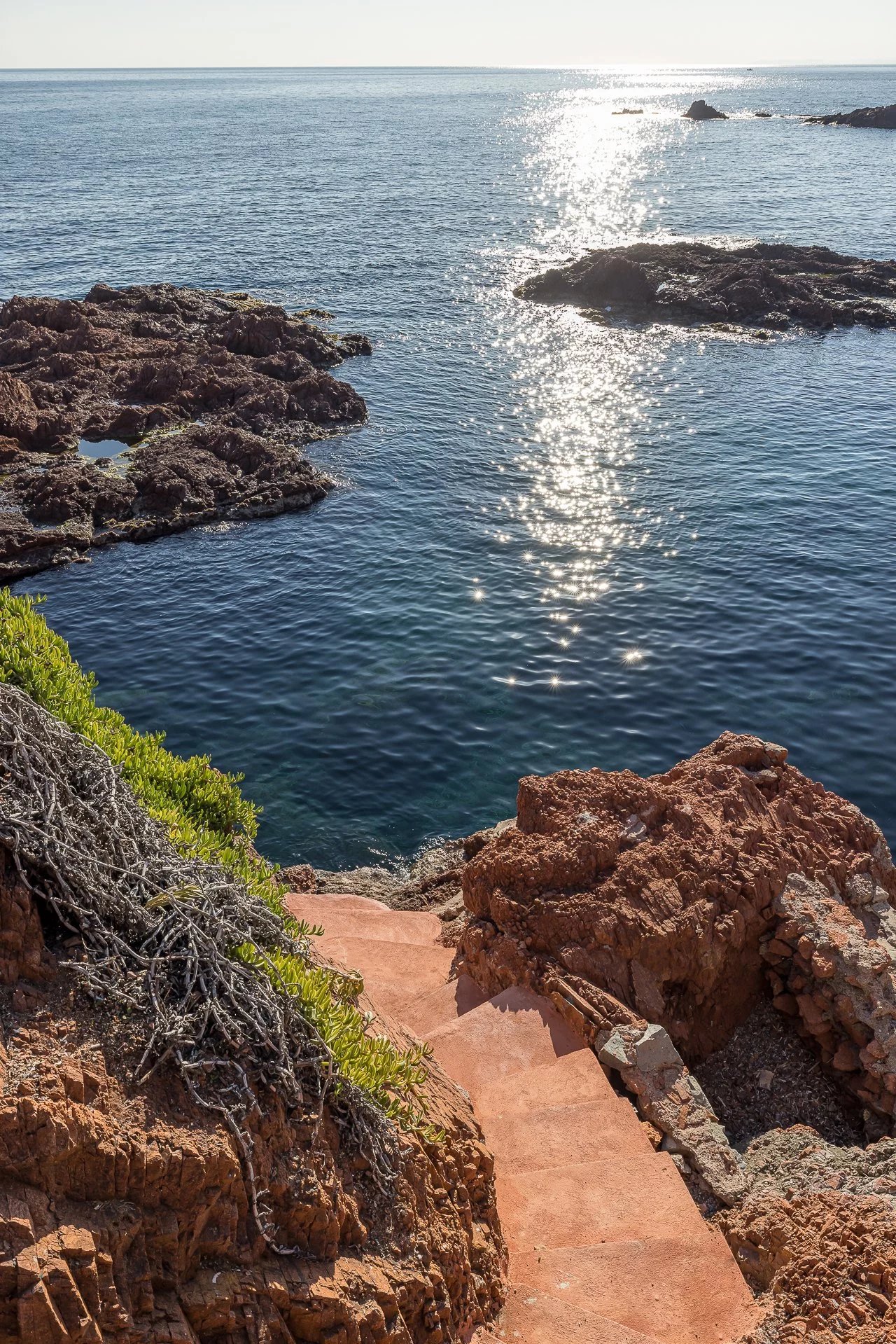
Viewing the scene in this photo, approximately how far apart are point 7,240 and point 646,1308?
8796 cm

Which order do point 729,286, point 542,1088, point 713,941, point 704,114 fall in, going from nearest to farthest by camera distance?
point 542,1088 → point 713,941 → point 729,286 → point 704,114

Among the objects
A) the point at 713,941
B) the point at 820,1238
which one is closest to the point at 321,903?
the point at 713,941

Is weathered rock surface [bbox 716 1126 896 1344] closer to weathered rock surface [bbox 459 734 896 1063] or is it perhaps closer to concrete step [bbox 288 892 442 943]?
weathered rock surface [bbox 459 734 896 1063]

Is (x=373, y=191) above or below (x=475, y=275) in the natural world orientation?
above

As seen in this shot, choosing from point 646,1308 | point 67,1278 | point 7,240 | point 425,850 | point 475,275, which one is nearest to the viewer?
point 67,1278

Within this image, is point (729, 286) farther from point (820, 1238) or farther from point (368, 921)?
point (820, 1238)

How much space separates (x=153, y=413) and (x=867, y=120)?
159 m

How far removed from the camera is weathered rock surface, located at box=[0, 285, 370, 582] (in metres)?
35.6

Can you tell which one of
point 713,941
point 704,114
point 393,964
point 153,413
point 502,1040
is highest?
point 704,114

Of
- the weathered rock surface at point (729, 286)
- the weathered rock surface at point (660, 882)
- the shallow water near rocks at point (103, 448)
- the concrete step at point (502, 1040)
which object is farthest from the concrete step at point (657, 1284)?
the weathered rock surface at point (729, 286)

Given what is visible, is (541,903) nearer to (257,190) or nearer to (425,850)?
(425,850)

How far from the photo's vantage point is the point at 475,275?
70.1 meters

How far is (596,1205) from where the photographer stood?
10234 millimetres

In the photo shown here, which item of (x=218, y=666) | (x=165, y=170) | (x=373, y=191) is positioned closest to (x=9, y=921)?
(x=218, y=666)
